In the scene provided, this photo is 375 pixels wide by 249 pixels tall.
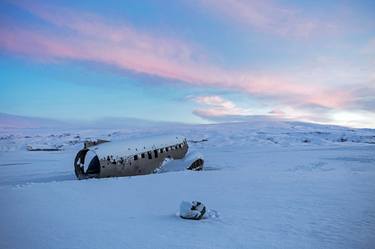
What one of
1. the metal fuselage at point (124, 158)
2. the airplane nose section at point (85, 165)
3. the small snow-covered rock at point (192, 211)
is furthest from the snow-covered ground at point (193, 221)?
the airplane nose section at point (85, 165)

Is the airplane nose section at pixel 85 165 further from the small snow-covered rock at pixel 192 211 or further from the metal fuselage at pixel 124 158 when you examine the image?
the small snow-covered rock at pixel 192 211

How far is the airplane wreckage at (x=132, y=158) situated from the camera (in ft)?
56.4

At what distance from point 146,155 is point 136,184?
614 centimetres

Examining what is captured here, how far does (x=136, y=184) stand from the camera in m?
13.6

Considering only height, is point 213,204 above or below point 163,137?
below

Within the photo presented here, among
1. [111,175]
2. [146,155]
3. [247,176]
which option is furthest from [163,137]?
[247,176]

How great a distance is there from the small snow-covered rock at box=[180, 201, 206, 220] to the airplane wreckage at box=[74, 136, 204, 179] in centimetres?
978

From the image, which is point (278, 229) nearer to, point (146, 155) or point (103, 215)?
point (103, 215)

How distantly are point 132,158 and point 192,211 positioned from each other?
1118 cm

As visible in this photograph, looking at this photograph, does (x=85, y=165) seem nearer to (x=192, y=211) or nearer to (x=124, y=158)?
(x=124, y=158)

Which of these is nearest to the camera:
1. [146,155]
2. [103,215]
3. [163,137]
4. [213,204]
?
[103,215]

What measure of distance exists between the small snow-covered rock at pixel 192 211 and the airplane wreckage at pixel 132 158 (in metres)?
9.78

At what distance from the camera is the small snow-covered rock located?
7.77 metres

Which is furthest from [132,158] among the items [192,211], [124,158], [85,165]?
[192,211]
